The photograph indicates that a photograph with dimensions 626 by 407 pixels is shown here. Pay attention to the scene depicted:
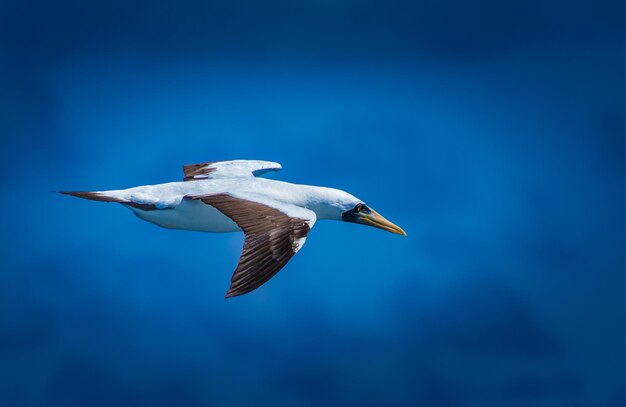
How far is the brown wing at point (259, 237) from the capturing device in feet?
43.4

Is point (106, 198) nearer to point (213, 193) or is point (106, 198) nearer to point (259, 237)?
point (213, 193)

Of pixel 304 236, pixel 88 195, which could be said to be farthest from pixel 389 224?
pixel 88 195

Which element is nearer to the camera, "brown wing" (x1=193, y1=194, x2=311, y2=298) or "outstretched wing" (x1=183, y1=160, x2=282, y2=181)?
"brown wing" (x1=193, y1=194, x2=311, y2=298)

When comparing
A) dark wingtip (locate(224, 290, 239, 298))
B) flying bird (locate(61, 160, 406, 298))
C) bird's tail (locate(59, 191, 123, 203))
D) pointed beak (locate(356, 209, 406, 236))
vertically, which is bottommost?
dark wingtip (locate(224, 290, 239, 298))

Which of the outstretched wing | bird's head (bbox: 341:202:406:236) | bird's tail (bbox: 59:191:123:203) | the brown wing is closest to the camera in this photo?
the brown wing

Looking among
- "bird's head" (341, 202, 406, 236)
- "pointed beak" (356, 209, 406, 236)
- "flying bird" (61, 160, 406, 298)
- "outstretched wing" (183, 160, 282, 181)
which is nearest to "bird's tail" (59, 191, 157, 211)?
"flying bird" (61, 160, 406, 298)

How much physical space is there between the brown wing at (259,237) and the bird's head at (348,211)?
2.07 m

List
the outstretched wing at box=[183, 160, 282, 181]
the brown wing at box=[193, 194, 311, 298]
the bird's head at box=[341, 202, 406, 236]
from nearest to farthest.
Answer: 1. the brown wing at box=[193, 194, 311, 298]
2. the bird's head at box=[341, 202, 406, 236]
3. the outstretched wing at box=[183, 160, 282, 181]

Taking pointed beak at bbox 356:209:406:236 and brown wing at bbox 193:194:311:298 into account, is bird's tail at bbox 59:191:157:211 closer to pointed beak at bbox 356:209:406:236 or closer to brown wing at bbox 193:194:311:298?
brown wing at bbox 193:194:311:298

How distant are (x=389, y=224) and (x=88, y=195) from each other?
20.6 feet

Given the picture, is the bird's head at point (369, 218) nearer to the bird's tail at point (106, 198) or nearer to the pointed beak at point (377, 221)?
the pointed beak at point (377, 221)

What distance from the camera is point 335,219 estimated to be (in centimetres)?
1739

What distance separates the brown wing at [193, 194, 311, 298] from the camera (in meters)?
13.2

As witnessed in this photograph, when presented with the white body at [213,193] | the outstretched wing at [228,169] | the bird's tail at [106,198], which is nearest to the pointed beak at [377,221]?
the white body at [213,193]
